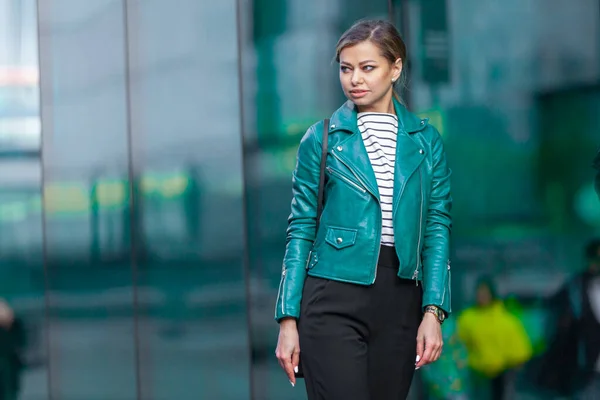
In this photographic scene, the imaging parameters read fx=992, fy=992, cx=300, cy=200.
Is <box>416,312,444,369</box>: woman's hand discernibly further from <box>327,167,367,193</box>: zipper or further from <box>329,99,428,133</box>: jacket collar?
<box>329,99,428,133</box>: jacket collar

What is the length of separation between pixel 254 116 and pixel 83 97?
113 centimetres

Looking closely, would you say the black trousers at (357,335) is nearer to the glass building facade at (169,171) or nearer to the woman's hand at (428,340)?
the woman's hand at (428,340)

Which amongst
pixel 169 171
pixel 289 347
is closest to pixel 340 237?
pixel 289 347

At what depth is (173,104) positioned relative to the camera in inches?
253

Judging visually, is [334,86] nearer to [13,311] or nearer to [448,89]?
[448,89]

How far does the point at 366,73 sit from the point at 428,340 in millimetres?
855

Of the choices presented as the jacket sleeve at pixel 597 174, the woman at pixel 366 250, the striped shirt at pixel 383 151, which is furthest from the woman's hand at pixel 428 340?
the jacket sleeve at pixel 597 174

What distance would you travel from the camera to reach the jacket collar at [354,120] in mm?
3164

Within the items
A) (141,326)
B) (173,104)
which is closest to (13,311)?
(141,326)

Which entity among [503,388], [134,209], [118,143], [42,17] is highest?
[42,17]

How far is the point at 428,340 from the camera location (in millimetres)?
3068

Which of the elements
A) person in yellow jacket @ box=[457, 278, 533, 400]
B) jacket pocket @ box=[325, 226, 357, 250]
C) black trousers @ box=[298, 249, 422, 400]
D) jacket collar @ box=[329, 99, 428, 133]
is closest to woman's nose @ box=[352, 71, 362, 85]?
jacket collar @ box=[329, 99, 428, 133]

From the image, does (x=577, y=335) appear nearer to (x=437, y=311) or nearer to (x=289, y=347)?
(x=437, y=311)

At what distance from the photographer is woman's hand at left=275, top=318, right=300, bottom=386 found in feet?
10.0
